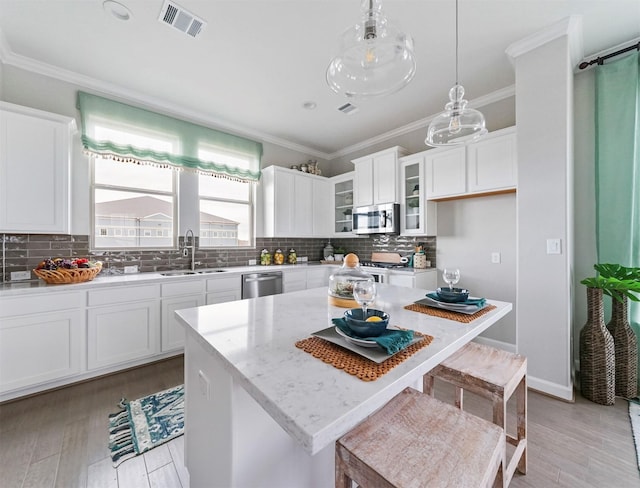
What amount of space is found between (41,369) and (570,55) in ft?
16.4

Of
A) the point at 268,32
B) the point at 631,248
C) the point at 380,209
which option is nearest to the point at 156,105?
the point at 268,32

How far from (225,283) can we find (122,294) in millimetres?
998

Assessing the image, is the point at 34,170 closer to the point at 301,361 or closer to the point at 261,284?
the point at 261,284

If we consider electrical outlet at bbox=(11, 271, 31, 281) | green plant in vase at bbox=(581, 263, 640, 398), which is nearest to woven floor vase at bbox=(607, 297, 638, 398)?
green plant in vase at bbox=(581, 263, 640, 398)

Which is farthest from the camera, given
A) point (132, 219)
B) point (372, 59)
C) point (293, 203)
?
point (293, 203)

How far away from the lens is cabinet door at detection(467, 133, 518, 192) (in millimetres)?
2691

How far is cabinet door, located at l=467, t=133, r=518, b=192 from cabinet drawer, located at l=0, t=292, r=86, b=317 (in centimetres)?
395

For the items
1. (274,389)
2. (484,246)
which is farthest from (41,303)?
(484,246)

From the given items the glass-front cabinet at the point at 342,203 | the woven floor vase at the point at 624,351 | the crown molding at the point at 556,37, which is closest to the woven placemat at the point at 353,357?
the woven floor vase at the point at 624,351

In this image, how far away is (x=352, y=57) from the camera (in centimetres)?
122

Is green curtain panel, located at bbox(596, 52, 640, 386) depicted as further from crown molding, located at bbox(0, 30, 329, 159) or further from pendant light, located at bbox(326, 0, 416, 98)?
crown molding, located at bbox(0, 30, 329, 159)

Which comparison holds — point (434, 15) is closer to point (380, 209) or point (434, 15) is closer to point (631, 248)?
point (380, 209)

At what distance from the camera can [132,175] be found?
125 inches

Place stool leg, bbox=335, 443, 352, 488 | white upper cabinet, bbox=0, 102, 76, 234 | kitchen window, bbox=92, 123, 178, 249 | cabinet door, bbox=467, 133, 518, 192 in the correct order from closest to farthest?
stool leg, bbox=335, 443, 352, 488
white upper cabinet, bbox=0, 102, 76, 234
cabinet door, bbox=467, 133, 518, 192
kitchen window, bbox=92, 123, 178, 249
